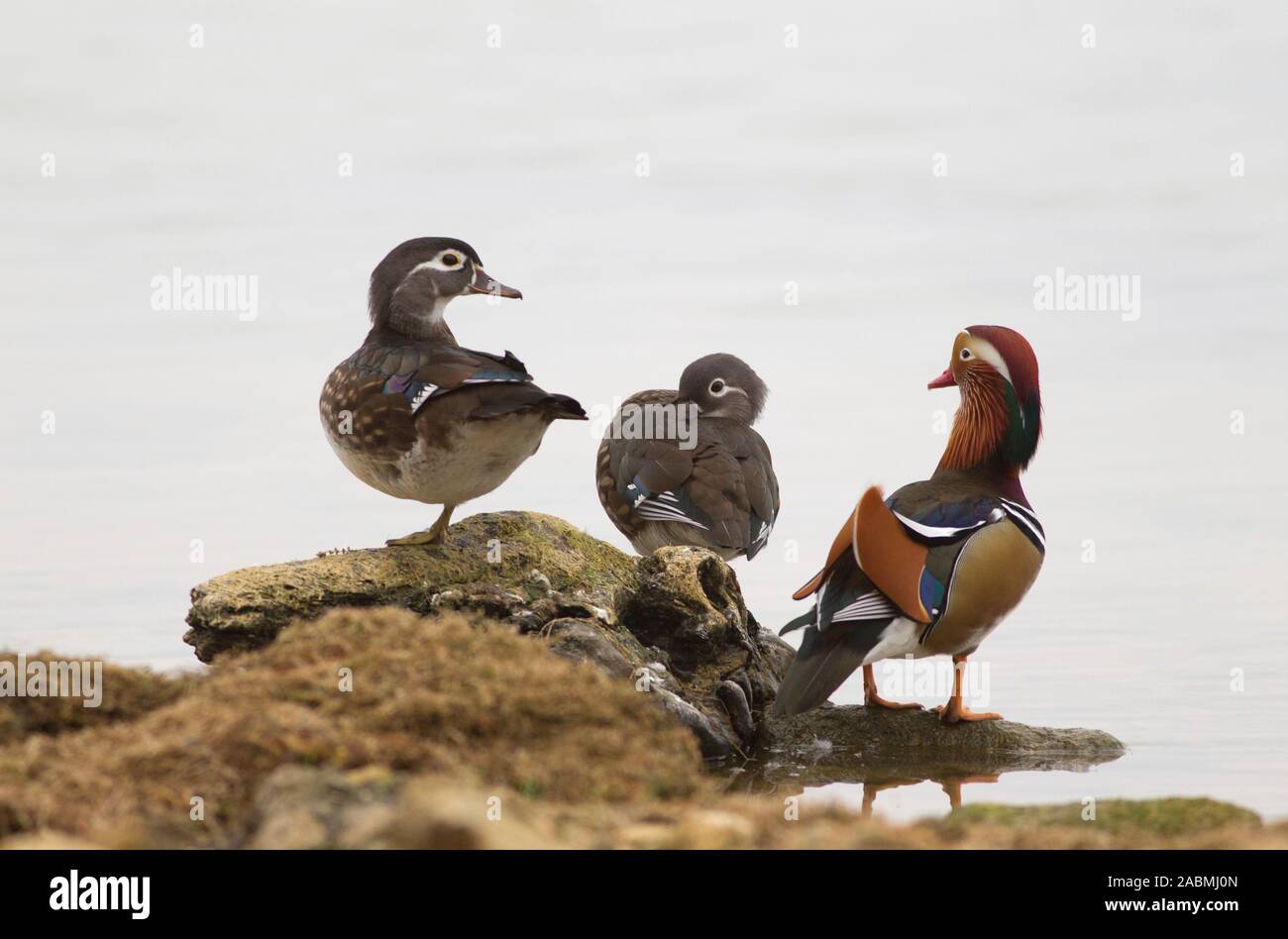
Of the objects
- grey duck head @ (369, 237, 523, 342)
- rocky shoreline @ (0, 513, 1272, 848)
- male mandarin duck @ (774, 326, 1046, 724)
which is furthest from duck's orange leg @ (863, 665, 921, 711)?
grey duck head @ (369, 237, 523, 342)

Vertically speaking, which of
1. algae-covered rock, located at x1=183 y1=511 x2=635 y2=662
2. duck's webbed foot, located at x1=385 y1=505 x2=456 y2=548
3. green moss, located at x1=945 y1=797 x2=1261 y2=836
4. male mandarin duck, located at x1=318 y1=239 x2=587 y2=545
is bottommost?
green moss, located at x1=945 y1=797 x2=1261 y2=836

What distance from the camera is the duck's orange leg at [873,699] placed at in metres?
7.58

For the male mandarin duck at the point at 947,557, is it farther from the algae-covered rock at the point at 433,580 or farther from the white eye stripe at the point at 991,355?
the algae-covered rock at the point at 433,580

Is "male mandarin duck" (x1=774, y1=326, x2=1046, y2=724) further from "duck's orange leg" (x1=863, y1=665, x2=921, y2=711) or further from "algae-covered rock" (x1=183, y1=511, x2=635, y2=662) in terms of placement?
"algae-covered rock" (x1=183, y1=511, x2=635, y2=662)

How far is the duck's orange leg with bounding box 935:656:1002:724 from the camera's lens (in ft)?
24.5

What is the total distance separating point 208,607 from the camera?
24.1 feet

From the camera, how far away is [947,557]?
711 cm

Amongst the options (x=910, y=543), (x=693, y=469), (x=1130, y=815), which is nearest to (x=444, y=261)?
(x=693, y=469)

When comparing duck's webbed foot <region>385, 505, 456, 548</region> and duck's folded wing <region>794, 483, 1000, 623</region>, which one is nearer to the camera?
duck's folded wing <region>794, 483, 1000, 623</region>

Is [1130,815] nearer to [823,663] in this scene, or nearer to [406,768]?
[823,663]

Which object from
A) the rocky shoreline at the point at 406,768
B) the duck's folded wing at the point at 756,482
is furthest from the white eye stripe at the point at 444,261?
the rocky shoreline at the point at 406,768
